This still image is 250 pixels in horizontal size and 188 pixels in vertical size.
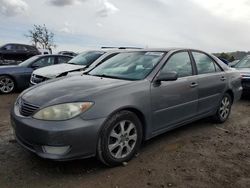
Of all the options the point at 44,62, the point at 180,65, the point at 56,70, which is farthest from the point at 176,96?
the point at 44,62

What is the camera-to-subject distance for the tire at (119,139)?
3.61 meters

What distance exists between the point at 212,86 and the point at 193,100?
2.31ft

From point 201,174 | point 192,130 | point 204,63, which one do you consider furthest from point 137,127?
point 204,63

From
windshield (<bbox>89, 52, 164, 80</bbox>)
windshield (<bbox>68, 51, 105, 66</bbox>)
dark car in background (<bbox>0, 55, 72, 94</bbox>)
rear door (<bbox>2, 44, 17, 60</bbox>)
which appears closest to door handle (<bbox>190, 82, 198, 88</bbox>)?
windshield (<bbox>89, 52, 164, 80</bbox>)

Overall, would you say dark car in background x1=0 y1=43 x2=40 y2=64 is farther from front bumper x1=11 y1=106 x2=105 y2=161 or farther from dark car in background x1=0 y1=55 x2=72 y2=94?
front bumper x1=11 y1=106 x2=105 y2=161

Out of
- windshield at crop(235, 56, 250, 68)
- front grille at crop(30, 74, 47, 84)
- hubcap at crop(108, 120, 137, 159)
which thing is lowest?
hubcap at crop(108, 120, 137, 159)

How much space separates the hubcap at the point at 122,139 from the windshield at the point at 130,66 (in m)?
0.75

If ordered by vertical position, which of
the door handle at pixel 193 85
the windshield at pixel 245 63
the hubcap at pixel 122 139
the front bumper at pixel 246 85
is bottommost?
the hubcap at pixel 122 139

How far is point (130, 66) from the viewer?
4.65 metres

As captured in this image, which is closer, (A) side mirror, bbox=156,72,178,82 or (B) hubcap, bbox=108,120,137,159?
(B) hubcap, bbox=108,120,137,159

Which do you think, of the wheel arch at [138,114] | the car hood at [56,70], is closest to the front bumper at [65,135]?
the wheel arch at [138,114]

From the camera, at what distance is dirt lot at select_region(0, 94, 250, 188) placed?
345cm

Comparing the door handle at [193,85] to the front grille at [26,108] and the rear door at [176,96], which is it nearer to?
the rear door at [176,96]

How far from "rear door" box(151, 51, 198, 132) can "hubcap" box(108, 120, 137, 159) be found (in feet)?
1.43
